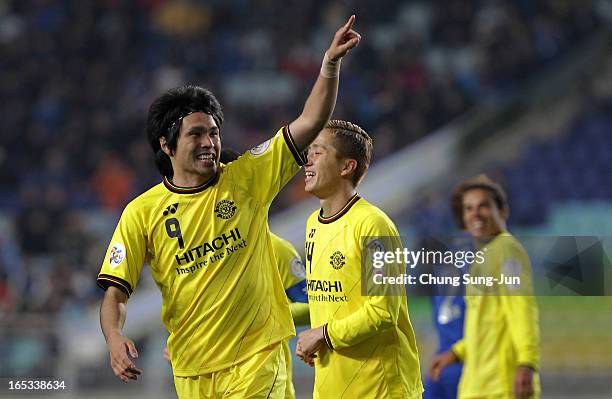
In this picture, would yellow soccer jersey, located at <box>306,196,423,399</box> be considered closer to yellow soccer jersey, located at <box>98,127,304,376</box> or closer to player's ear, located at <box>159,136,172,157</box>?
yellow soccer jersey, located at <box>98,127,304,376</box>

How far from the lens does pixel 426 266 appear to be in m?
5.52

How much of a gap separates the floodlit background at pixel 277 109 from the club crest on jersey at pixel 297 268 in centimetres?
484

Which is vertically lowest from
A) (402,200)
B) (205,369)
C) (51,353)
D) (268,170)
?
(205,369)

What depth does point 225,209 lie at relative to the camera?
4449mm

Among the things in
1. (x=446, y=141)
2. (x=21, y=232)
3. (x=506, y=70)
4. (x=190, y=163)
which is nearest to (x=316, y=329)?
(x=190, y=163)

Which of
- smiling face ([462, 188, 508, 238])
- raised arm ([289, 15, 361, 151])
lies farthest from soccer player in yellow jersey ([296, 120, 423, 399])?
smiling face ([462, 188, 508, 238])

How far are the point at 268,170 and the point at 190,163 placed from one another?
35 centimetres

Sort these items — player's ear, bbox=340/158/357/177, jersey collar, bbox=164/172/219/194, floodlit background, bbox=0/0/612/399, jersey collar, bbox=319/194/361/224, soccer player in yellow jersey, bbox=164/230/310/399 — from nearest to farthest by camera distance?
jersey collar, bbox=164/172/219/194
jersey collar, bbox=319/194/361/224
player's ear, bbox=340/158/357/177
soccer player in yellow jersey, bbox=164/230/310/399
floodlit background, bbox=0/0/612/399

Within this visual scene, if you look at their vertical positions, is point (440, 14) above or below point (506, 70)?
above

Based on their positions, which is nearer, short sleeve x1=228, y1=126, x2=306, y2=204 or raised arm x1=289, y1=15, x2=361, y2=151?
raised arm x1=289, y1=15, x2=361, y2=151

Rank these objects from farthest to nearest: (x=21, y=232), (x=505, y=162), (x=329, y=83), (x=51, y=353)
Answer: (x=505, y=162) → (x=21, y=232) → (x=51, y=353) → (x=329, y=83)

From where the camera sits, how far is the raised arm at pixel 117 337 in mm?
4008

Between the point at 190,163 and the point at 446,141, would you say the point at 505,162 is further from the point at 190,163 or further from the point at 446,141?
the point at 190,163

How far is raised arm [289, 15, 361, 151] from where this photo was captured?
4.10 m
